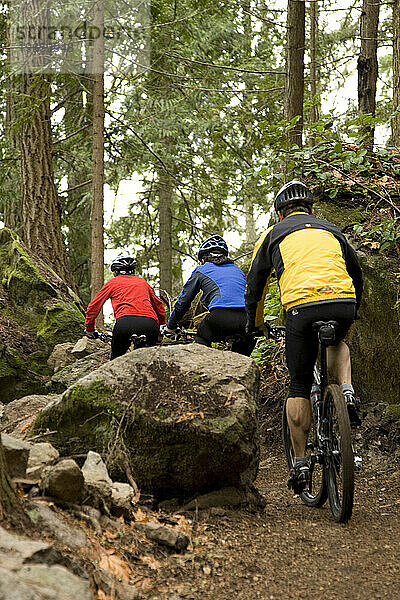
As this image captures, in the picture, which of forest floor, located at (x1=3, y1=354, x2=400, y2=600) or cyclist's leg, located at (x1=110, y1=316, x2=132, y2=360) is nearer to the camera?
forest floor, located at (x1=3, y1=354, x2=400, y2=600)

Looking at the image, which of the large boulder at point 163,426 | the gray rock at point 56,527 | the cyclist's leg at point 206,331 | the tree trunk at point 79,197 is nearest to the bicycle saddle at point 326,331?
the large boulder at point 163,426

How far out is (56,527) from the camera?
3.05m

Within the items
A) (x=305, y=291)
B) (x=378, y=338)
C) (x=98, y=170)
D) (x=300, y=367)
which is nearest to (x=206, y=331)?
(x=378, y=338)

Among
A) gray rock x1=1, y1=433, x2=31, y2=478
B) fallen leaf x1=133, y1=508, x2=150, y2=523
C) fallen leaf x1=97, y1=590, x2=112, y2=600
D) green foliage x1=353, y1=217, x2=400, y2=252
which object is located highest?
green foliage x1=353, y1=217, x2=400, y2=252

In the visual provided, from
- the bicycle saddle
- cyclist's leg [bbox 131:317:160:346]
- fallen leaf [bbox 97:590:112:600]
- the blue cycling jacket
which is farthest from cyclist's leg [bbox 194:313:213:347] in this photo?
fallen leaf [bbox 97:590:112:600]

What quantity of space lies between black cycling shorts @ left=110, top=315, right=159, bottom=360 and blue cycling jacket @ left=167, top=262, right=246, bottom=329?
1.60ft

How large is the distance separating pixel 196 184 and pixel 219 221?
167cm

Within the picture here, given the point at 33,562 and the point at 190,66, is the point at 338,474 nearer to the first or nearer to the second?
the point at 33,562

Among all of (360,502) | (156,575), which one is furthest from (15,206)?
(156,575)

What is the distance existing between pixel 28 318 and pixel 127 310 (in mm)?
4275

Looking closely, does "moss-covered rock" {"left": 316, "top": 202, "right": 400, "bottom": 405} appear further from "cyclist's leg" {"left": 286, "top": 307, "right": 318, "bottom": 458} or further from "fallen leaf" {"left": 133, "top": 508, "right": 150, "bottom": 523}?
"fallen leaf" {"left": 133, "top": 508, "right": 150, "bottom": 523}

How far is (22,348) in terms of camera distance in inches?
425

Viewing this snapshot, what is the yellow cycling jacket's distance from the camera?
4.58 m

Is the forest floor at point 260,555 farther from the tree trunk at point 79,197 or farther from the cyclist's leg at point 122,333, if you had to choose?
the tree trunk at point 79,197
